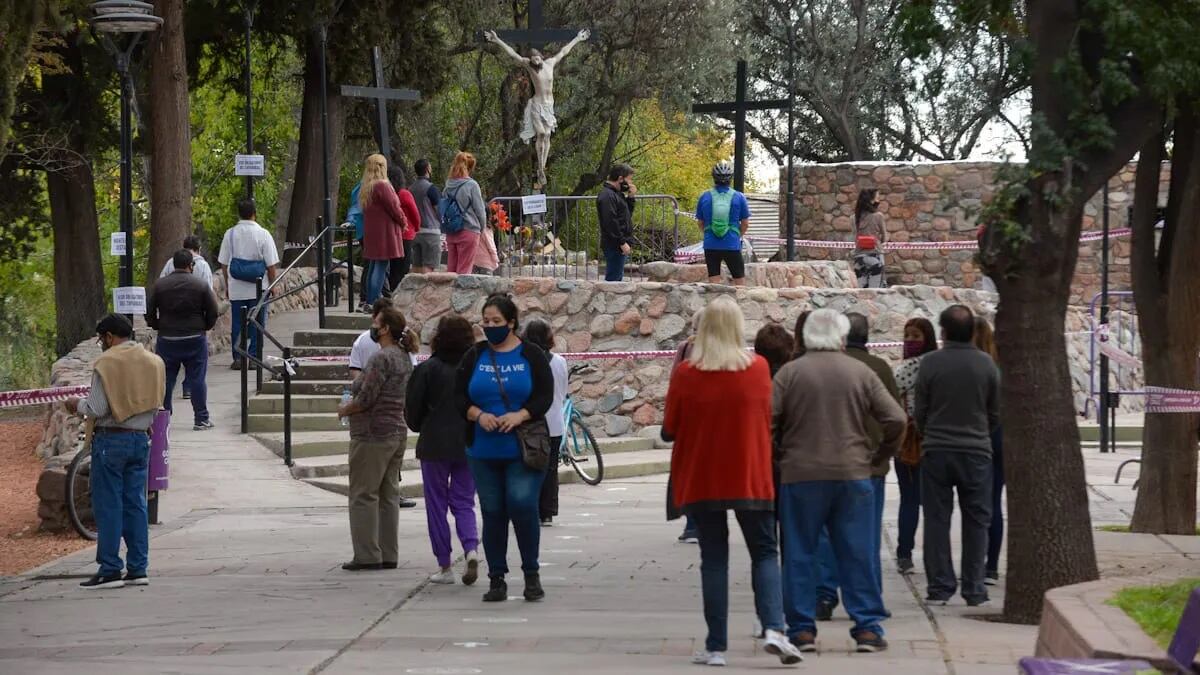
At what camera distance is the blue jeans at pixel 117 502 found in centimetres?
1173

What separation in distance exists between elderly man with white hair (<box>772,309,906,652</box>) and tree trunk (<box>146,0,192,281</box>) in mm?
15609

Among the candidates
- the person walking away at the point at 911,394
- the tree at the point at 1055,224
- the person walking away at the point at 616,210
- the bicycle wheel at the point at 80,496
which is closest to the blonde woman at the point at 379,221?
the person walking away at the point at 616,210

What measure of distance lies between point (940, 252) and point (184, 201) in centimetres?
1159

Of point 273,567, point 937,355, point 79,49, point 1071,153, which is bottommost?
point 273,567

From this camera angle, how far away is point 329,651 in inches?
358

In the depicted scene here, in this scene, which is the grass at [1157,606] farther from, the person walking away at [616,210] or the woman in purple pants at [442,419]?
the person walking away at [616,210]

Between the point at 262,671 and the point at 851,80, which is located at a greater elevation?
the point at 851,80

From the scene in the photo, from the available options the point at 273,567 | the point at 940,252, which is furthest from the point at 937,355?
the point at 940,252

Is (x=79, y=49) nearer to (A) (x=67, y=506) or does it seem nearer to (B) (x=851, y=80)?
(A) (x=67, y=506)

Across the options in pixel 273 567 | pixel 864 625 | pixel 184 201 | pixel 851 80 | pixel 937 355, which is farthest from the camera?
pixel 851 80

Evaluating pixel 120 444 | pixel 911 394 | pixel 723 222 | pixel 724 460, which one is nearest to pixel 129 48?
pixel 120 444

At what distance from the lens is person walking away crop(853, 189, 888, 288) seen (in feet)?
80.4

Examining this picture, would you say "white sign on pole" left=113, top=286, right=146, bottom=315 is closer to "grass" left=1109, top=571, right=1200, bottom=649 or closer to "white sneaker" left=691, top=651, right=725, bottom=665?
"white sneaker" left=691, top=651, right=725, bottom=665

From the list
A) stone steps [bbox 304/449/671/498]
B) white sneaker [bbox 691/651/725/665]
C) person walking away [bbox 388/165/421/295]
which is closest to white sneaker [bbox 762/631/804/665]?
white sneaker [bbox 691/651/725/665]
